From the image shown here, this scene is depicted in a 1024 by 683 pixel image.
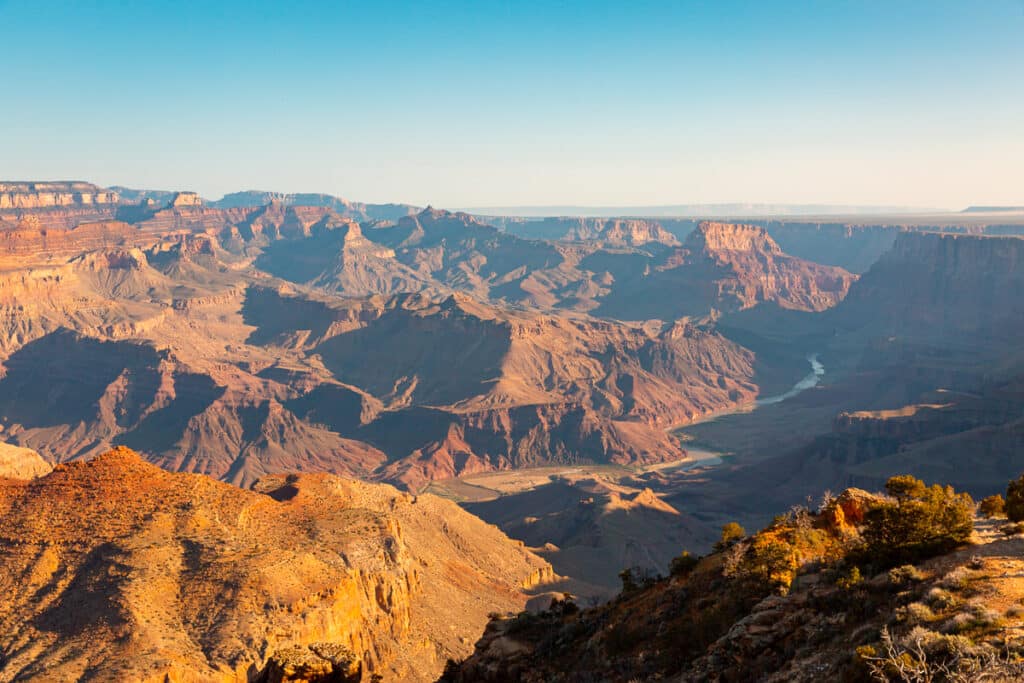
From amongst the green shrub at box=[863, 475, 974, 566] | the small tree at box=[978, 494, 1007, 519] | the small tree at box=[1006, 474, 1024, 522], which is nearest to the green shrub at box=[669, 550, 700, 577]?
the green shrub at box=[863, 475, 974, 566]

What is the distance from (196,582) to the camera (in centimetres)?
5544

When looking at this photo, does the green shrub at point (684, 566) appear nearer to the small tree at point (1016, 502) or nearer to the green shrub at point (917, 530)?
the green shrub at point (917, 530)

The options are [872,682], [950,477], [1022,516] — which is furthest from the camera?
[950,477]

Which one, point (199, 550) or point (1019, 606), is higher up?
point (1019, 606)

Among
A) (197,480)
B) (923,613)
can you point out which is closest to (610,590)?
(197,480)

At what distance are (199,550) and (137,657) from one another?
1182 centimetres

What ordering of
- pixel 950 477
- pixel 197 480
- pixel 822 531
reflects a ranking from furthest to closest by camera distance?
1. pixel 950 477
2. pixel 197 480
3. pixel 822 531

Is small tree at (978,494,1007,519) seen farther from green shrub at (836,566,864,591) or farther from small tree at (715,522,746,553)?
small tree at (715,522,746,553)

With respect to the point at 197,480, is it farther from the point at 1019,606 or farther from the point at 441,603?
the point at 1019,606

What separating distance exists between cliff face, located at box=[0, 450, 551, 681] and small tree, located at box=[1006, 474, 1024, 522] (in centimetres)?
3338

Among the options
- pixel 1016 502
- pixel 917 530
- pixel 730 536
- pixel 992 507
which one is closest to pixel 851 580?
pixel 917 530

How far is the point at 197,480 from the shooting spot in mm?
68125

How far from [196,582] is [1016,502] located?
52.6 meters

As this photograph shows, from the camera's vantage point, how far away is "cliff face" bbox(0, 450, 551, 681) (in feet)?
162
